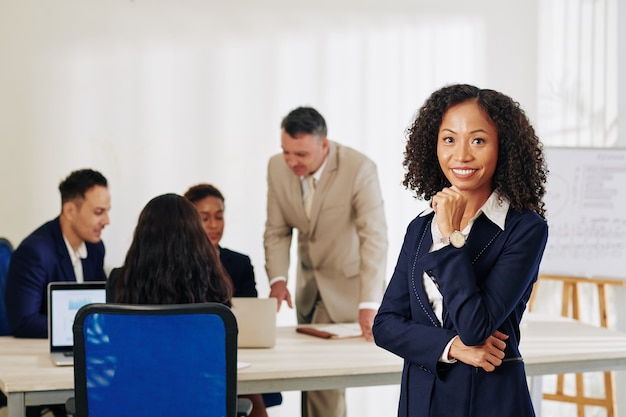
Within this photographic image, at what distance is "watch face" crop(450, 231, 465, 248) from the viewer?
1.72 metres

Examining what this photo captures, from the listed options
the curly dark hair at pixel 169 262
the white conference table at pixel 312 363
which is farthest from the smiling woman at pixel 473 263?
the white conference table at pixel 312 363

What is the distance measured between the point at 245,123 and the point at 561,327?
205 cm

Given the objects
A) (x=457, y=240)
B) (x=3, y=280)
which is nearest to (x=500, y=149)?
(x=457, y=240)

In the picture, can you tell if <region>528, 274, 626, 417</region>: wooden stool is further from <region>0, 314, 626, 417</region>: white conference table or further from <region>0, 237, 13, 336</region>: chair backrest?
<region>0, 237, 13, 336</region>: chair backrest

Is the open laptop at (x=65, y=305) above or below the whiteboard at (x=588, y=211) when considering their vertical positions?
below

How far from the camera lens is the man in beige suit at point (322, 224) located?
3.87 m

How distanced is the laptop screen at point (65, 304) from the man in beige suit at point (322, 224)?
100 cm

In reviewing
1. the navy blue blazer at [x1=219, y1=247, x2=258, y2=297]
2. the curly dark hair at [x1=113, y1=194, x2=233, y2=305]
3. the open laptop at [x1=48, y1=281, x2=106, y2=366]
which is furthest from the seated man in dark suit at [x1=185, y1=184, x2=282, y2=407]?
the curly dark hair at [x1=113, y1=194, x2=233, y2=305]

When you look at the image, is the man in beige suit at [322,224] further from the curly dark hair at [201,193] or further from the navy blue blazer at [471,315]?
the navy blue blazer at [471,315]

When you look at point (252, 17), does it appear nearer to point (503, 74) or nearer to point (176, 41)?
point (176, 41)

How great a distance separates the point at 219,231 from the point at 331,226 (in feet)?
1.78

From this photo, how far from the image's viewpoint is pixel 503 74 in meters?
5.23

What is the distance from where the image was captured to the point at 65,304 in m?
3.07

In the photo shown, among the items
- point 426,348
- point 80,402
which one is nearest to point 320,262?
point 80,402
